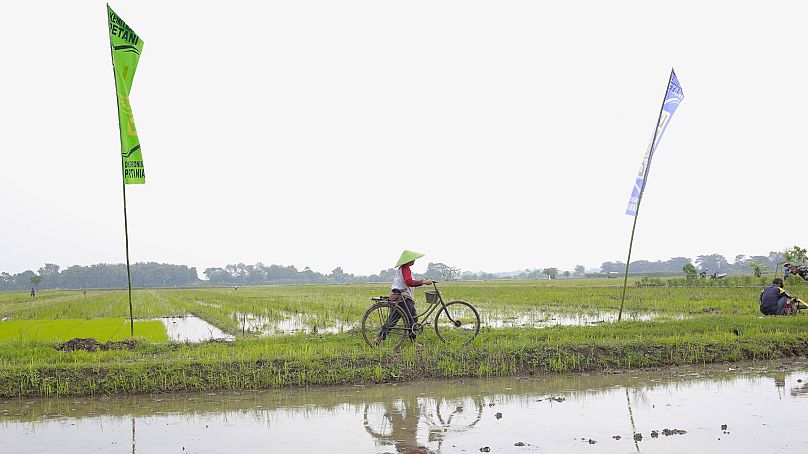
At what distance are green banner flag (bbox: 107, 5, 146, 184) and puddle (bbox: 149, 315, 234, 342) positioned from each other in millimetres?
3374

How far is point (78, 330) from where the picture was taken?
48.1 feet

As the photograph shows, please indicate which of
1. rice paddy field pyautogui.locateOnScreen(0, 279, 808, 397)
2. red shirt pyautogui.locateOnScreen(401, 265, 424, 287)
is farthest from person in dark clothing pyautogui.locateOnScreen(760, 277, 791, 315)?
red shirt pyautogui.locateOnScreen(401, 265, 424, 287)

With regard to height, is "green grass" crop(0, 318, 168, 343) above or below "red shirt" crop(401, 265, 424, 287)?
below

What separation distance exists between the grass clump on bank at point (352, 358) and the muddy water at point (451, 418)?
29cm

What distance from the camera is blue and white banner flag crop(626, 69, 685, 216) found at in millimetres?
12156

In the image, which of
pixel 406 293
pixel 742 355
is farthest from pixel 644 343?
pixel 406 293

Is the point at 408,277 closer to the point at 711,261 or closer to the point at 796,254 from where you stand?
the point at 796,254

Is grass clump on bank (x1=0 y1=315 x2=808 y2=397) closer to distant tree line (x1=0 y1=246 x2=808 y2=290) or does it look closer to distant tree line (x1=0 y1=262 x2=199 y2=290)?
distant tree line (x1=0 y1=246 x2=808 y2=290)

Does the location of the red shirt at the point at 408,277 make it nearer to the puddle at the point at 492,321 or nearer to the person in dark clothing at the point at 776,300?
the puddle at the point at 492,321

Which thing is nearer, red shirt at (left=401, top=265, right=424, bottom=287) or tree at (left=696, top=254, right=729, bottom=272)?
red shirt at (left=401, top=265, right=424, bottom=287)

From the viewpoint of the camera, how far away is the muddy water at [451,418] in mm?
5160

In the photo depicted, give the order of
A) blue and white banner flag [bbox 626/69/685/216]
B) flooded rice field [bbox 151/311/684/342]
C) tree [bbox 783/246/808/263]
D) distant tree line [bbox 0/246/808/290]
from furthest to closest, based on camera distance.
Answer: distant tree line [bbox 0/246/808/290]
tree [bbox 783/246/808/263]
flooded rice field [bbox 151/311/684/342]
blue and white banner flag [bbox 626/69/685/216]

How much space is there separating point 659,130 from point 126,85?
9487mm

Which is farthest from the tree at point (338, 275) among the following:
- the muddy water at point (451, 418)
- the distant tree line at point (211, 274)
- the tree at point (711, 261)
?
the muddy water at point (451, 418)
